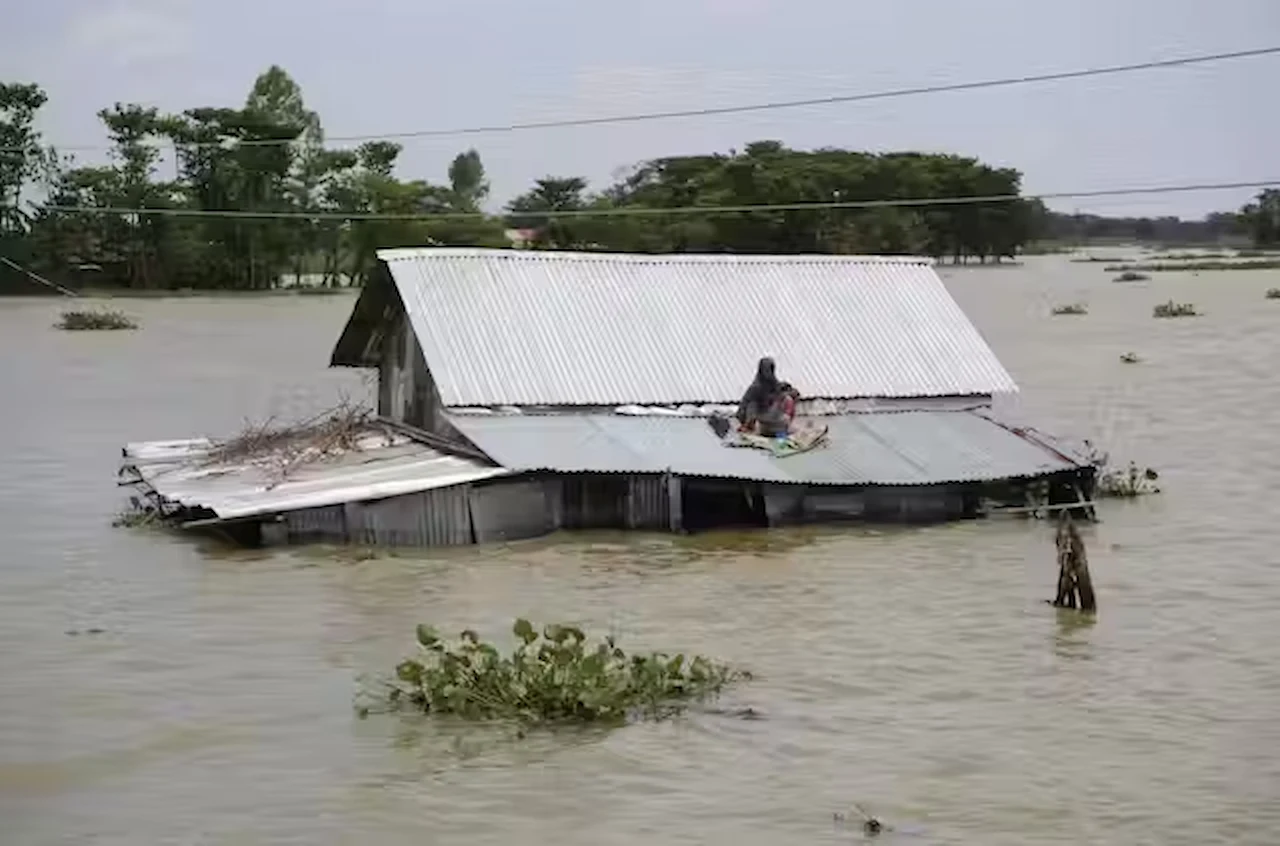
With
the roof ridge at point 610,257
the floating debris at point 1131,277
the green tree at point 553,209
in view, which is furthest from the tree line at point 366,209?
the floating debris at point 1131,277

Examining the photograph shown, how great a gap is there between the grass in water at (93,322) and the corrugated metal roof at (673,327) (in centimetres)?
2527

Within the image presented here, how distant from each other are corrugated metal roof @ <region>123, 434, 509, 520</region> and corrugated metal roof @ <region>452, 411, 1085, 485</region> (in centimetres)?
45

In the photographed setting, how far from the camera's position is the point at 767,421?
603 inches

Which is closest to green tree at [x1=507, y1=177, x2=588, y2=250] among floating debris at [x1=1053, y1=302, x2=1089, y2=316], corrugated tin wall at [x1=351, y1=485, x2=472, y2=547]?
floating debris at [x1=1053, y1=302, x2=1089, y2=316]

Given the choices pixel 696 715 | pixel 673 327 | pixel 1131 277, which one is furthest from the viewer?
pixel 1131 277

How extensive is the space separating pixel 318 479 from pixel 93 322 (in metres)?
29.6

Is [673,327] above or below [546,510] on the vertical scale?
above

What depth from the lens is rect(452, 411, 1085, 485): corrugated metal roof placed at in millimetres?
14391

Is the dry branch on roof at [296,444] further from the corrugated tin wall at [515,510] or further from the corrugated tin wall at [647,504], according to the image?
the corrugated tin wall at [647,504]

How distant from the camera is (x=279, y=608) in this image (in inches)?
483

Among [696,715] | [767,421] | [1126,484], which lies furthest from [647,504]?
[1126,484]

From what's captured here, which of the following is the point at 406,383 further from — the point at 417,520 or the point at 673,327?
the point at 417,520

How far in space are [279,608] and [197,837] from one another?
4.59 m

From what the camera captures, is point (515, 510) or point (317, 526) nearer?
point (317, 526)
